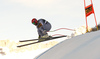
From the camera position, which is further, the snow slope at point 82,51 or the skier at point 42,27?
the skier at point 42,27

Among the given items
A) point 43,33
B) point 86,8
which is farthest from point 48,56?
point 43,33

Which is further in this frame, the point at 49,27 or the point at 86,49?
the point at 49,27

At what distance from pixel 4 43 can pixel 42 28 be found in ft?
53.6

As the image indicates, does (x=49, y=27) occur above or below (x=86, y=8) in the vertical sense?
below

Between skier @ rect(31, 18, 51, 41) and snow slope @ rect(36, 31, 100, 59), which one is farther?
skier @ rect(31, 18, 51, 41)

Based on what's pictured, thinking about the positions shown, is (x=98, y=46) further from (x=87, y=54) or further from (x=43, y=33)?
(x=43, y=33)

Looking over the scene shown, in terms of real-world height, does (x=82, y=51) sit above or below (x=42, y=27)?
below

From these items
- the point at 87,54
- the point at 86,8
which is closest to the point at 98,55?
the point at 87,54

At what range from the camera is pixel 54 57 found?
91.9 inches

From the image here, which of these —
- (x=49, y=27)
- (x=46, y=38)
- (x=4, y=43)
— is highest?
(x=49, y=27)

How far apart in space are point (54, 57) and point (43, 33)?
28.6ft

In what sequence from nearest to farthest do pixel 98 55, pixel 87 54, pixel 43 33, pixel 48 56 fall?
pixel 98 55 → pixel 87 54 → pixel 48 56 → pixel 43 33

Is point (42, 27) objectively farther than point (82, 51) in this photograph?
Yes

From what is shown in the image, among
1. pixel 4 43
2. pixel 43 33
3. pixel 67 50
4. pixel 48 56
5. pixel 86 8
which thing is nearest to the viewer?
pixel 67 50
